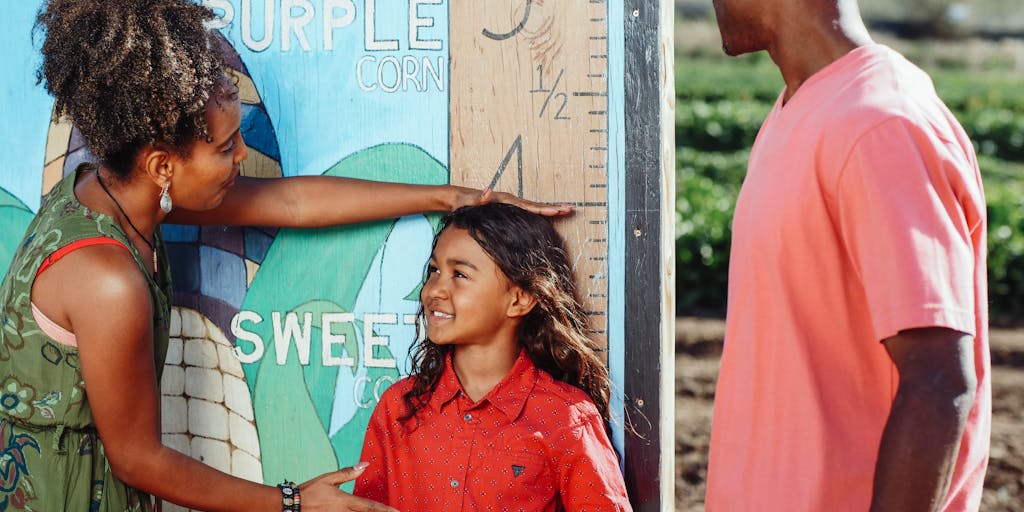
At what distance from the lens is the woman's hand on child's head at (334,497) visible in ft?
7.97

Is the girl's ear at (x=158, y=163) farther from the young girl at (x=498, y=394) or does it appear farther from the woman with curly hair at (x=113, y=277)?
the young girl at (x=498, y=394)

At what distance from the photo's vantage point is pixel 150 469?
234cm

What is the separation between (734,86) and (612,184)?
1653 centimetres

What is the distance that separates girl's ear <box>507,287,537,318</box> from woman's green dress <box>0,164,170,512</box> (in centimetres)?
80

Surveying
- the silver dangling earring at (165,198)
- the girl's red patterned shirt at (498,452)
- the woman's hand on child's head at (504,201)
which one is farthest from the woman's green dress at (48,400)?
the woman's hand on child's head at (504,201)

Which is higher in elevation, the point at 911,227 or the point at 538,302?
the point at 911,227

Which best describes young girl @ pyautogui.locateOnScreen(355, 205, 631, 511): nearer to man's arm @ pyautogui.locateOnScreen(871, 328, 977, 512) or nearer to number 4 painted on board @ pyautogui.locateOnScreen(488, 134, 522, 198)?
number 4 painted on board @ pyautogui.locateOnScreen(488, 134, 522, 198)

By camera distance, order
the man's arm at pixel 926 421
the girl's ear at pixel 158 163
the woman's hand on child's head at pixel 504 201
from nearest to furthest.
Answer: the man's arm at pixel 926 421, the girl's ear at pixel 158 163, the woman's hand on child's head at pixel 504 201

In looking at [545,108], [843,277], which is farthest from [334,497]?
[843,277]

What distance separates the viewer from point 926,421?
151cm

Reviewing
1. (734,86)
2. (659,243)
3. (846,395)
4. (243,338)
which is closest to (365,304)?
(243,338)

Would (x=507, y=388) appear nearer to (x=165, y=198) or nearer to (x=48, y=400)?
(x=165, y=198)

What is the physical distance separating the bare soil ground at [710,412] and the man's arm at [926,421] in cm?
386

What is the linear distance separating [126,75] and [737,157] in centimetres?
1131
